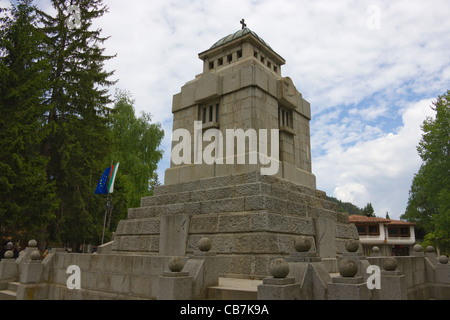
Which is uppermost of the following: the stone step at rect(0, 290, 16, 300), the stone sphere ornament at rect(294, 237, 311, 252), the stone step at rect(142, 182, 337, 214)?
the stone step at rect(142, 182, 337, 214)

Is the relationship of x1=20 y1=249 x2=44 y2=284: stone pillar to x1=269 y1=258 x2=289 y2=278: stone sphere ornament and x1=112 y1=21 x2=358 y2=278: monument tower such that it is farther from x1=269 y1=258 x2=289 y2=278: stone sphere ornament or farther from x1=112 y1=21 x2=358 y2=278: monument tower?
x1=269 y1=258 x2=289 y2=278: stone sphere ornament

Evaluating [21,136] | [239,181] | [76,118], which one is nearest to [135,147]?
[76,118]

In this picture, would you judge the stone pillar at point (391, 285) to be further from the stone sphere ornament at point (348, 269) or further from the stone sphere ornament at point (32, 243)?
the stone sphere ornament at point (32, 243)

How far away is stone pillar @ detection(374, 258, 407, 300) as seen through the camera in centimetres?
619

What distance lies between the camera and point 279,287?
504cm

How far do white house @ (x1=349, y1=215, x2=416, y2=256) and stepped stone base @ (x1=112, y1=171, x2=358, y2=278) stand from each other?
4300 centimetres

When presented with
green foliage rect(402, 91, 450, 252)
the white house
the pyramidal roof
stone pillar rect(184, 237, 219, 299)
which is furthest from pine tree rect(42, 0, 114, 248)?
the white house

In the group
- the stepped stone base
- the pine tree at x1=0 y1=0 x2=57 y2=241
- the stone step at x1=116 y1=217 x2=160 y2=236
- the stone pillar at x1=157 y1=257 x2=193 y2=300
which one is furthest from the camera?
the pine tree at x1=0 y1=0 x2=57 y2=241

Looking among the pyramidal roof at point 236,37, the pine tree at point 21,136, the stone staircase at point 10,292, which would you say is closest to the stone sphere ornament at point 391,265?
the pyramidal roof at point 236,37

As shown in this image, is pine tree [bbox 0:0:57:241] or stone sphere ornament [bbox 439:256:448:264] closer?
stone sphere ornament [bbox 439:256:448:264]

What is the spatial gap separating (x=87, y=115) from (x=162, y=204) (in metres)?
15.7

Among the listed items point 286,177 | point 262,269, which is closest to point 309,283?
point 262,269

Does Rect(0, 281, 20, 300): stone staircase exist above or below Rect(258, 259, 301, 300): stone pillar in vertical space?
below

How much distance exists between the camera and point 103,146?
25.2 metres
